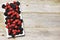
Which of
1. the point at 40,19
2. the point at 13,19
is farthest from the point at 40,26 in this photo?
the point at 13,19

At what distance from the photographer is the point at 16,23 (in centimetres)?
134

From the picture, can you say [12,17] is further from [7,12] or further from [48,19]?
[48,19]

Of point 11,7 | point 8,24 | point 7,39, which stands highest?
point 11,7

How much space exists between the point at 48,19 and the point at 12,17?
28 centimetres

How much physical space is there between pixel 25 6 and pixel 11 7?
0.11 metres

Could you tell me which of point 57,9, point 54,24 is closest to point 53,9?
point 57,9

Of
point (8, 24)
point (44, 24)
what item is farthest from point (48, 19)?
point (8, 24)

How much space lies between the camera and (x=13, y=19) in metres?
1.35

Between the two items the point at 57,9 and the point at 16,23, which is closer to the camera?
the point at 16,23

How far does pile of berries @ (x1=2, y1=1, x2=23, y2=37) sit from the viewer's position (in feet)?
4.32

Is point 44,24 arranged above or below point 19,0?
below

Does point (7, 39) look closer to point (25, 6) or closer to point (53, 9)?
point (25, 6)

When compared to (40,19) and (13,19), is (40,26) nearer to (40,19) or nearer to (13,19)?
(40,19)

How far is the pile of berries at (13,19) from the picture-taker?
4.32ft
